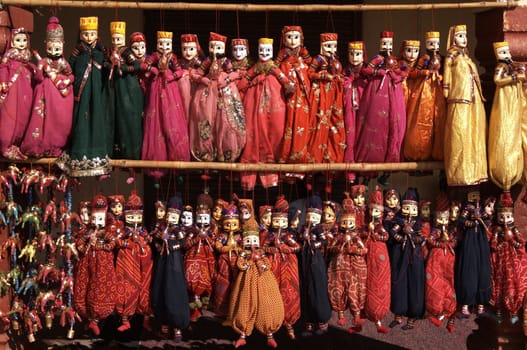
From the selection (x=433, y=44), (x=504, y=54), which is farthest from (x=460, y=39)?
(x=504, y=54)

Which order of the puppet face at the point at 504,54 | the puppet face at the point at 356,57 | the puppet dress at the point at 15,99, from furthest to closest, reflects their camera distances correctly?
the puppet face at the point at 356,57 < the puppet face at the point at 504,54 < the puppet dress at the point at 15,99

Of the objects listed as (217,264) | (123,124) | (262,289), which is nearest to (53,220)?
(123,124)

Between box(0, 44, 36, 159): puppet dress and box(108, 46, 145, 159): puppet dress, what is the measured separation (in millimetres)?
450

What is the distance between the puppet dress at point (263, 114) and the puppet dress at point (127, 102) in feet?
1.95

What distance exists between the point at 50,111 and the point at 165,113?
2.06 feet

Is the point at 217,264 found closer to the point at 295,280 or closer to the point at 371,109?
the point at 295,280

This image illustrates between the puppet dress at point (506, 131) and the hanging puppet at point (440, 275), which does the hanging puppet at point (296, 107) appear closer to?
the hanging puppet at point (440, 275)

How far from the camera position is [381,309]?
14.5ft

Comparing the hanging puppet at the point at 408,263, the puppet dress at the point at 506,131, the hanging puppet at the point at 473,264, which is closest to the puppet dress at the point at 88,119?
the hanging puppet at the point at 408,263

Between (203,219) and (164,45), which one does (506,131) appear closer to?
(203,219)

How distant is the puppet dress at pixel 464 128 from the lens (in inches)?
169

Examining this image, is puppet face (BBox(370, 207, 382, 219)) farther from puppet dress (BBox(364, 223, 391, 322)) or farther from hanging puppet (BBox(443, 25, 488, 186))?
hanging puppet (BBox(443, 25, 488, 186))

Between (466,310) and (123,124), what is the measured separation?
2220mm

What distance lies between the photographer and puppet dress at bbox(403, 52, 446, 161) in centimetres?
446
